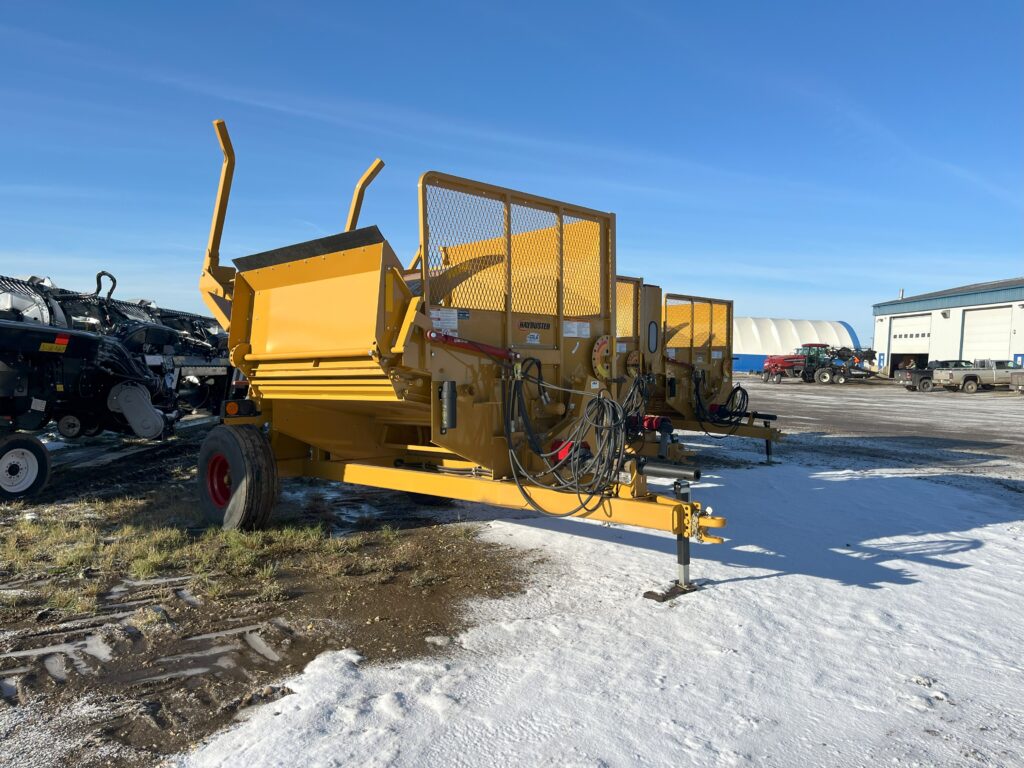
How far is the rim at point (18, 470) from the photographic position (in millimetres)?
7309

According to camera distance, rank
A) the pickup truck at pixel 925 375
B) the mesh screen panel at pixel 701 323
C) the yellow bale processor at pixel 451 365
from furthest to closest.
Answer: the pickup truck at pixel 925 375 < the mesh screen panel at pixel 701 323 < the yellow bale processor at pixel 451 365

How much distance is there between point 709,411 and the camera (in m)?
11.5

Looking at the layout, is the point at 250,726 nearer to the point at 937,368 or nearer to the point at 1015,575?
the point at 1015,575

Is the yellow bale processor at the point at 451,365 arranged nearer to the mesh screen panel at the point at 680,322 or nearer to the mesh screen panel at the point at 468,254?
the mesh screen panel at the point at 468,254

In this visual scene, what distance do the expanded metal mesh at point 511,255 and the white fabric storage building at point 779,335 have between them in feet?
191

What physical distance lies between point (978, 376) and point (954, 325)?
447 inches

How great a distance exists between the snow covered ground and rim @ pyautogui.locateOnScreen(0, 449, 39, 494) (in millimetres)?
4976

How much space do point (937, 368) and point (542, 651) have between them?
1379 inches

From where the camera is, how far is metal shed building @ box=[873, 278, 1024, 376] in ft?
125

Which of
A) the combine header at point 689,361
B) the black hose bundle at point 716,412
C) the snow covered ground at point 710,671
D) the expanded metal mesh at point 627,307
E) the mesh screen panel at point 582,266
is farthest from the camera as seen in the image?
the black hose bundle at point 716,412

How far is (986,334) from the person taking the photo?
3959 cm

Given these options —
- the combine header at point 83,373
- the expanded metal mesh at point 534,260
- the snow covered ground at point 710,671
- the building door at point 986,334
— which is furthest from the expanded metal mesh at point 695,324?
the building door at point 986,334

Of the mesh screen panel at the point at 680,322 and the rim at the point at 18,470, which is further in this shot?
the mesh screen panel at the point at 680,322

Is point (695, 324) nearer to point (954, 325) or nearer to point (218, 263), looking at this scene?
point (218, 263)
